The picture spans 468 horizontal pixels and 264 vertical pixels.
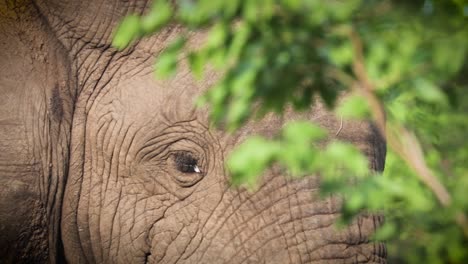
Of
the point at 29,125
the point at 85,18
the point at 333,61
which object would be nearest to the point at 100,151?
the point at 29,125

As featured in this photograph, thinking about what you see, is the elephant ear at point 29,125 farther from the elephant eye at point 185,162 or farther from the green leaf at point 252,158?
the green leaf at point 252,158

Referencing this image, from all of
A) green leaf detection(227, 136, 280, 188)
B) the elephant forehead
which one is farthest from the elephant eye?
green leaf detection(227, 136, 280, 188)

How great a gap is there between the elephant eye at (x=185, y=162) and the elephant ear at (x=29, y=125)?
0.53 m

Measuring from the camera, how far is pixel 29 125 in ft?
10.4

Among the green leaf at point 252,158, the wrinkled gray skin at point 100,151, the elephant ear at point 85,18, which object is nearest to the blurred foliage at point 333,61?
the green leaf at point 252,158

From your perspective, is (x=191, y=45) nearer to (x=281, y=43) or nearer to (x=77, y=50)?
(x=77, y=50)

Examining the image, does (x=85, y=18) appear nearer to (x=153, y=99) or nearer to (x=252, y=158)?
(x=153, y=99)

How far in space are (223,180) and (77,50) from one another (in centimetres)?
91

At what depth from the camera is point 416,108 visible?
10.4 ft

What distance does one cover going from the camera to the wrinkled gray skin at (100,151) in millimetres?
3023

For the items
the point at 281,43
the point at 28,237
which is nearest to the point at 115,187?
the point at 28,237

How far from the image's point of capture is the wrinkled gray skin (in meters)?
3.02

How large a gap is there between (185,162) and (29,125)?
715 mm

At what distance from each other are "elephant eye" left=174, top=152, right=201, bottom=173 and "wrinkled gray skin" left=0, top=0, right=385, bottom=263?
0.01 m
